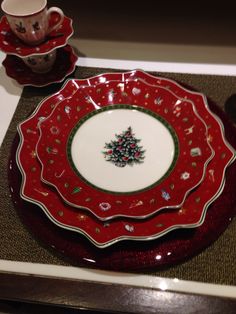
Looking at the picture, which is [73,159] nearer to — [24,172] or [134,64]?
[24,172]

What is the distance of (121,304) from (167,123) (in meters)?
0.27

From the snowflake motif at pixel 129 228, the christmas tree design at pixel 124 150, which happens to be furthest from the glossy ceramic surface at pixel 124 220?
the christmas tree design at pixel 124 150

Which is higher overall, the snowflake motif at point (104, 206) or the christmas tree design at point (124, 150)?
the christmas tree design at point (124, 150)

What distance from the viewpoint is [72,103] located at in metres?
0.59

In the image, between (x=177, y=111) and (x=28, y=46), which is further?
(x=28, y=46)

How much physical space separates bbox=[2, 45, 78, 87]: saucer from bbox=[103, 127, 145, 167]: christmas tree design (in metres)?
0.20

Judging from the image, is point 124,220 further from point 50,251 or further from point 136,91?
point 136,91

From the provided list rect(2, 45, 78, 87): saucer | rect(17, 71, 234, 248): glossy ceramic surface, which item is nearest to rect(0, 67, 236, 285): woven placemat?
rect(17, 71, 234, 248): glossy ceramic surface

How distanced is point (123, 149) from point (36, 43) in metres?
0.29

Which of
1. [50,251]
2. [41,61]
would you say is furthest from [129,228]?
[41,61]

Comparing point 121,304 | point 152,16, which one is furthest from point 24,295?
point 152,16

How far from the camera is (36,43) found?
688 millimetres

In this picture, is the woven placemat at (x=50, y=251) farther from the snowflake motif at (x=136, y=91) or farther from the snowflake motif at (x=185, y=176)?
the snowflake motif at (x=136, y=91)

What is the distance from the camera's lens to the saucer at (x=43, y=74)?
0.70 m
